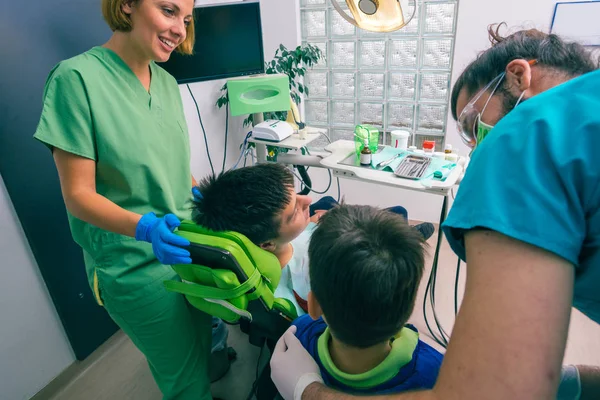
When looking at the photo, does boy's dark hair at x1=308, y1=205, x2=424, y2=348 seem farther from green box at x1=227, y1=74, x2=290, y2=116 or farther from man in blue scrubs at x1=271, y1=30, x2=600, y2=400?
green box at x1=227, y1=74, x2=290, y2=116

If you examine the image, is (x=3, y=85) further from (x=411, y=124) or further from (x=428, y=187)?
(x=411, y=124)

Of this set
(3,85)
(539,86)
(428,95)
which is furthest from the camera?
(428,95)

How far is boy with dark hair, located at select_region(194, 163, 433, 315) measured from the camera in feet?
3.43

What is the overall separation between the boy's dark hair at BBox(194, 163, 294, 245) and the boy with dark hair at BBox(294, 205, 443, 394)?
0.32 metres

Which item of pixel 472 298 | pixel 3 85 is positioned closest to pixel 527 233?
pixel 472 298

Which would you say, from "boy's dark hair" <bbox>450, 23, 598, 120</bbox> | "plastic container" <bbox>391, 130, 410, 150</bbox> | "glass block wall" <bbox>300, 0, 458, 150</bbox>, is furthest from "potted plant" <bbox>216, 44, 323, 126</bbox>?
"boy's dark hair" <bbox>450, 23, 598, 120</bbox>

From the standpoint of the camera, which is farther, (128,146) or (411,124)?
(411,124)

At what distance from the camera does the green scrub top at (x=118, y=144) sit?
0.99 metres

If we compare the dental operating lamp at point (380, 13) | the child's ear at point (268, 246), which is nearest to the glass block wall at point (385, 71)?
the dental operating lamp at point (380, 13)

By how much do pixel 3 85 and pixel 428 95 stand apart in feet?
8.23

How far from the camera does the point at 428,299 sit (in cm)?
230

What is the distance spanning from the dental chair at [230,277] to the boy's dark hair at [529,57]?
2.20 feet

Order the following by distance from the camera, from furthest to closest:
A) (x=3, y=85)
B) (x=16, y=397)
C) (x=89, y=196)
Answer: (x=16, y=397) < (x=3, y=85) < (x=89, y=196)

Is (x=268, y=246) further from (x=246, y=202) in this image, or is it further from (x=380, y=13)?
(x=380, y=13)
